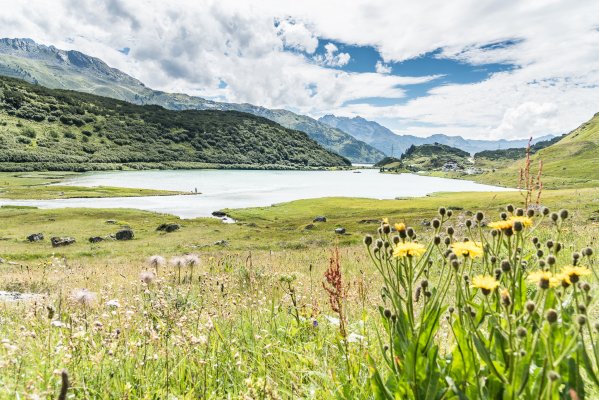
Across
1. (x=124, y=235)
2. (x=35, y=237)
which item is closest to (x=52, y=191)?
(x=35, y=237)

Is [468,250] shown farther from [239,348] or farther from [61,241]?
[61,241]

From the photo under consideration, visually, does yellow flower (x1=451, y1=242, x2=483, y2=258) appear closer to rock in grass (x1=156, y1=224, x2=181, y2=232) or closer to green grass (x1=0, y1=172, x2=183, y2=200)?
rock in grass (x1=156, y1=224, x2=181, y2=232)

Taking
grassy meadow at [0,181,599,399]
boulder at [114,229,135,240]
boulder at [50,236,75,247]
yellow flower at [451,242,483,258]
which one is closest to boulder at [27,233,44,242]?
boulder at [50,236,75,247]

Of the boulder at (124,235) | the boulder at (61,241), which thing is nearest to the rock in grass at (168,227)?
the boulder at (124,235)

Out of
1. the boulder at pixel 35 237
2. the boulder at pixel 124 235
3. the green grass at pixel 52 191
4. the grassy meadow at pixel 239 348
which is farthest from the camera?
the green grass at pixel 52 191

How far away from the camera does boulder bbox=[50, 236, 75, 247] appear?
167 ft

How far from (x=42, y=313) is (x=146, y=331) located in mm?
2983

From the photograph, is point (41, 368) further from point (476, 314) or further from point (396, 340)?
point (476, 314)

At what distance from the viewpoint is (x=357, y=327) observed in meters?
5.75

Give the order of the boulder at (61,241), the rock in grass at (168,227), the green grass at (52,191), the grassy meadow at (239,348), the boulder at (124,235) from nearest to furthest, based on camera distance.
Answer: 1. the grassy meadow at (239,348)
2. the boulder at (61,241)
3. the boulder at (124,235)
4. the rock in grass at (168,227)
5. the green grass at (52,191)

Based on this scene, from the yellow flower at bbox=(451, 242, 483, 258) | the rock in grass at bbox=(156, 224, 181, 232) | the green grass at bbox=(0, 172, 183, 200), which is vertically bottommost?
the rock in grass at bbox=(156, 224, 181, 232)

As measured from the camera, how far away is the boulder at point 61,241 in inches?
2000

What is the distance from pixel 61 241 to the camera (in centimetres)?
5172

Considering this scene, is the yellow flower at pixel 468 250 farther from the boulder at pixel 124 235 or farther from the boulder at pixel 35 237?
the boulder at pixel 35 237
